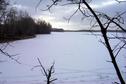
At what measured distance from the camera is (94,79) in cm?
770

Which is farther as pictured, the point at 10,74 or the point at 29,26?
the point at 29,26

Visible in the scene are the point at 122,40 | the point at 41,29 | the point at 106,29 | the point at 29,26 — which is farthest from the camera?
the point at 41,29

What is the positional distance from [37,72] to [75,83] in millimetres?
2008

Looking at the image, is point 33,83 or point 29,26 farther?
point 29,26

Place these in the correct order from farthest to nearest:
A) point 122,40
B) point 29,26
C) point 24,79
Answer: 1. point 29,26
2. point 24,79
3. point 122,40

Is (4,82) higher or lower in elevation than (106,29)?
lower

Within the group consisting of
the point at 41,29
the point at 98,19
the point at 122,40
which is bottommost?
the point at 41,29

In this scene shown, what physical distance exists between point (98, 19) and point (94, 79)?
6.70 m

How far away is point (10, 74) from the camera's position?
852 centimetres

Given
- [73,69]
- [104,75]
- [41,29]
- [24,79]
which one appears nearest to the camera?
[24,79]

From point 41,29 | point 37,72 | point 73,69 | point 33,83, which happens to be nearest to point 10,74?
point 37,72

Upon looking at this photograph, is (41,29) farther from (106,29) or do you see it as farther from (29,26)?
(106,29)

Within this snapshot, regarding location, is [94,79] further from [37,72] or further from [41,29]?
[41,29]

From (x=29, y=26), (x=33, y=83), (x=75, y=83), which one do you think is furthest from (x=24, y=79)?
(x=29, y=26)
